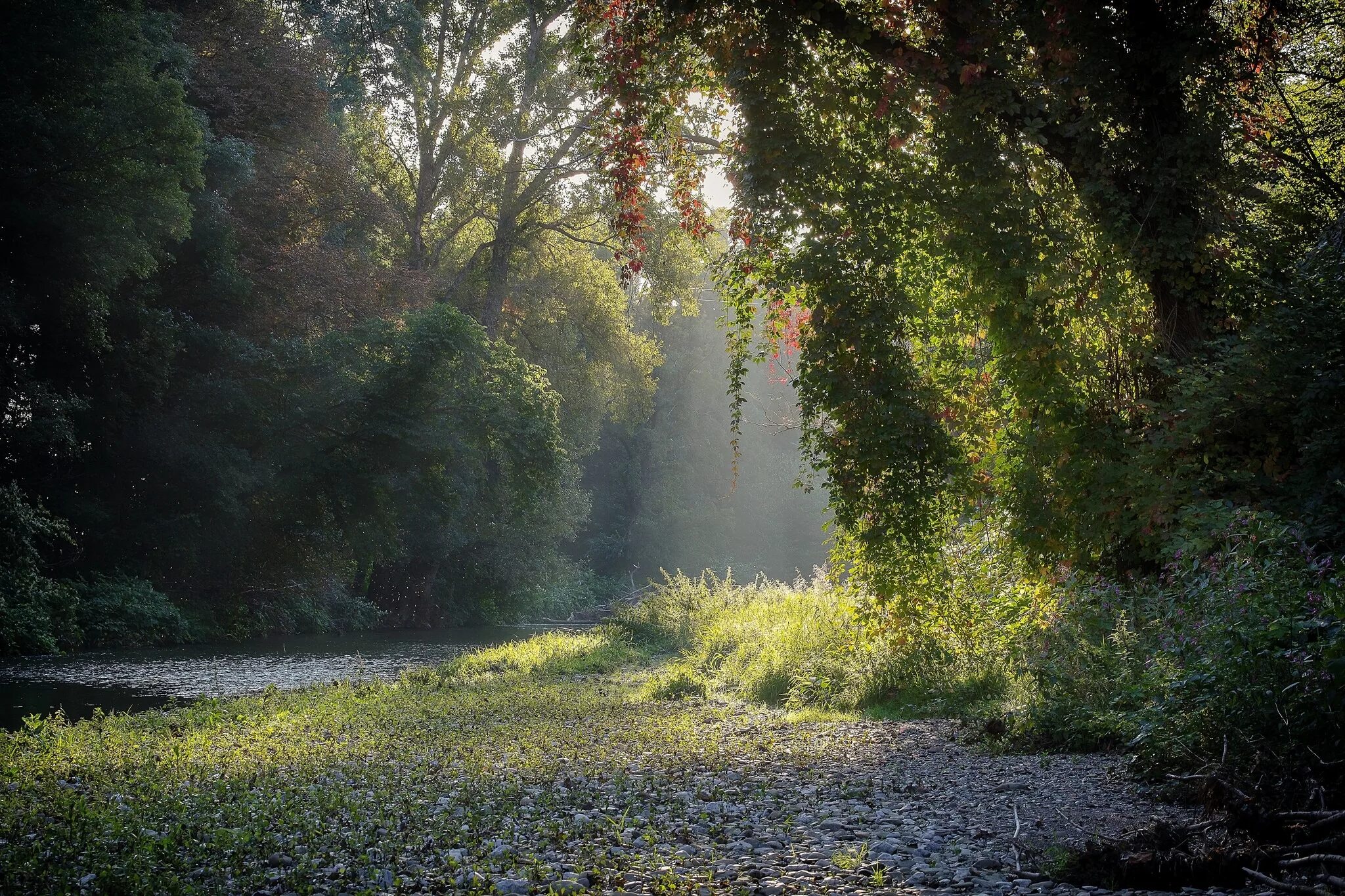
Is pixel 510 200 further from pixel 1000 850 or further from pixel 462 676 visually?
pixel 1000 850

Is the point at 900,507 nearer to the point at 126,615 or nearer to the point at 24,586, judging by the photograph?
the point at 24,586

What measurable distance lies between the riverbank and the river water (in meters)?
3.53

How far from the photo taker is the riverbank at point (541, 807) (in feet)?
14.3

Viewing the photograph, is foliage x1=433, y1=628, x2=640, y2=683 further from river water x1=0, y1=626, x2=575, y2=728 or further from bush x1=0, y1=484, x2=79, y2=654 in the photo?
bush x1=0, y1=484, x2=79, y2=654

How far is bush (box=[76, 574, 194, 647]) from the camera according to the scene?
787 inches

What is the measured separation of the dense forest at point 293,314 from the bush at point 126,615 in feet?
Result: 0.21

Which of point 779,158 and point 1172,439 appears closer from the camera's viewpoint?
point 1172,439

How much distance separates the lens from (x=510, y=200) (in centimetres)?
2877

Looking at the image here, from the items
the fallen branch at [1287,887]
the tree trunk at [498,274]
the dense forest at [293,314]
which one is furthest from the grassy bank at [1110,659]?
the tree trunk at [498,274]

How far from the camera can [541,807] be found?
5.71m

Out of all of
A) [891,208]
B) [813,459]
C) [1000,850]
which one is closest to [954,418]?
[813,459]

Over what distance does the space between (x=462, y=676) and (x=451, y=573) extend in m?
19.8

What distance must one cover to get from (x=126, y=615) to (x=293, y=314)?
30.3 ft

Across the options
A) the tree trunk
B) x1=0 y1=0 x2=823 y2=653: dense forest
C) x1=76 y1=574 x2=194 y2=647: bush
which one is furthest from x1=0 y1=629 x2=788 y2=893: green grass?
the tree trunk
